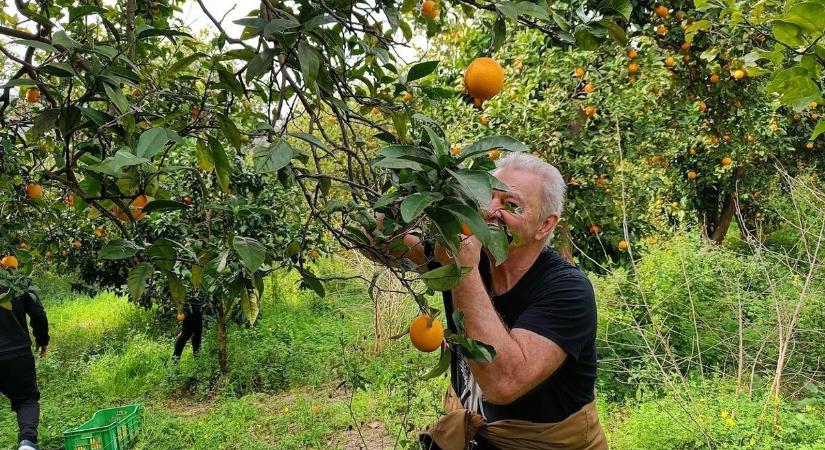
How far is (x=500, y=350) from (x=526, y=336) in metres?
0.11

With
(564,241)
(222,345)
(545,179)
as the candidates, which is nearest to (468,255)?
(545,179)

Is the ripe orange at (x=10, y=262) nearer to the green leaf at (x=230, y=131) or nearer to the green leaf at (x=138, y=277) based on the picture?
the green leaf at (x=138, y=277)

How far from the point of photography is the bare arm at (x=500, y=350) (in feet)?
3.77

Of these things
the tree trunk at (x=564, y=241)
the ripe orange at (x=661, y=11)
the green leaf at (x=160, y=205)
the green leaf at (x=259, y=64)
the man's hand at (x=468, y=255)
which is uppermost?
the ripe orange at (x=661, y=11)

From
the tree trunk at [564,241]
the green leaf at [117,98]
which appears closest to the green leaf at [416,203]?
the green leaf at [117,98]

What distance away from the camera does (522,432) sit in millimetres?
1338

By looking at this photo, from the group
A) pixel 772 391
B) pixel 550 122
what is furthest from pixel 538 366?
pixel 772 391

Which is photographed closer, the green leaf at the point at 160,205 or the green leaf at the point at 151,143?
the green leaf at the point at 151,143

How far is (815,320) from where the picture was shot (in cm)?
430

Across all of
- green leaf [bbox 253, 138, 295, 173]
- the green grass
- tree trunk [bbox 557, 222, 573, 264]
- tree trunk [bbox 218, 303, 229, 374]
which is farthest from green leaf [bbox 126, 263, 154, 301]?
tree trunk [bbox 218, 303, 229, 374]

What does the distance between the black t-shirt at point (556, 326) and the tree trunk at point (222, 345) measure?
3651mm

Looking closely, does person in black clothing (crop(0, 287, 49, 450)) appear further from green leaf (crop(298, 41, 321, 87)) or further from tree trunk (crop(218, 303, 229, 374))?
green leaf (crop(298, 41, 321, 87))

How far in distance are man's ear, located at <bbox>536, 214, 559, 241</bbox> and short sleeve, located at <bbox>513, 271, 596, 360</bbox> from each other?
12 centimetres

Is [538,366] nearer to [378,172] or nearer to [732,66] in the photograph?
[378,172]
